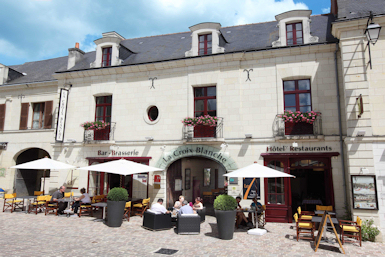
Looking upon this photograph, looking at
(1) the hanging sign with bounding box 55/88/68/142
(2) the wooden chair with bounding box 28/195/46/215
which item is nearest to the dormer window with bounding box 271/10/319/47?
(1) the hanging sign with bounding box 55/88/68/142

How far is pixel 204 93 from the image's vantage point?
1193 cm

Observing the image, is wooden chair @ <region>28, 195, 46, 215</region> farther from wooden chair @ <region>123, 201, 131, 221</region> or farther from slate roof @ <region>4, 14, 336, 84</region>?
slate roof @ <region>4, 14, 336, 84</region>

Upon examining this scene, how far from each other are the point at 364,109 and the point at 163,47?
9381 mm

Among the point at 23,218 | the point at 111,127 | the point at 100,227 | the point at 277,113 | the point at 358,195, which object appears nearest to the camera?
the point at 358,195

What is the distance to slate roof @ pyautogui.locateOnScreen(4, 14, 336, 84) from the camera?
11758 mm

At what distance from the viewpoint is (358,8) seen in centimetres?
952

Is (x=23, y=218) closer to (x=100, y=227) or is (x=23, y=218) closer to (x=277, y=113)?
(x=100, y=227)

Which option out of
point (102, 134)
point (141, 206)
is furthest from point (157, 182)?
point (102, 134)

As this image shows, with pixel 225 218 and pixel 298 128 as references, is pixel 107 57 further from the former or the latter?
pixel 225 218

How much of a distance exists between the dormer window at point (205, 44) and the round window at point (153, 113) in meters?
3.16

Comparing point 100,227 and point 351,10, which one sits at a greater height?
point 351,10

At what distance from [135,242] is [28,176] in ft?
41.1

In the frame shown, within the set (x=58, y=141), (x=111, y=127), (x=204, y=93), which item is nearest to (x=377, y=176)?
(x=204, y=93)

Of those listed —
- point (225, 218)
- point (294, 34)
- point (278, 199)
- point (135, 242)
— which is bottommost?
point (135, 242)
